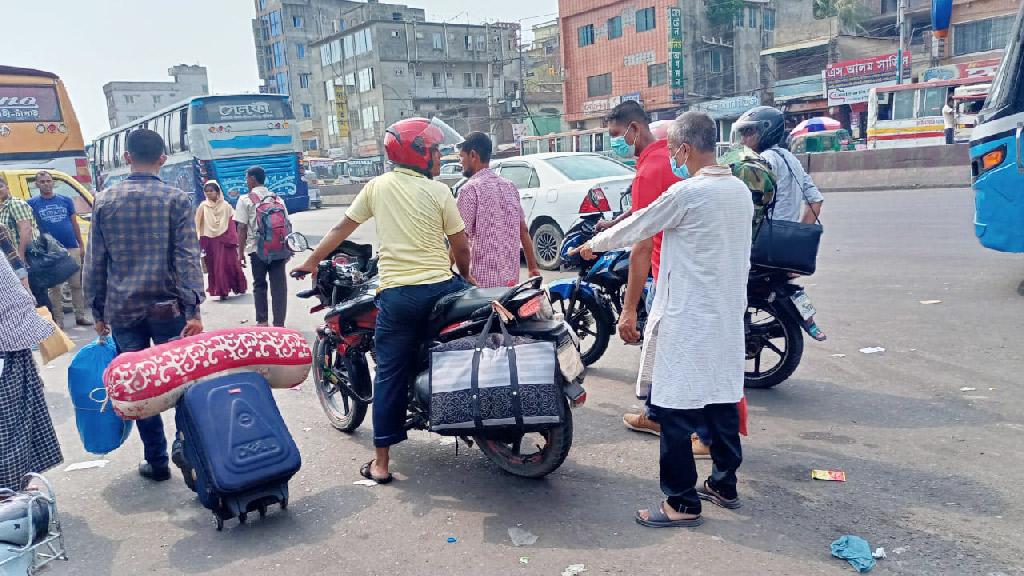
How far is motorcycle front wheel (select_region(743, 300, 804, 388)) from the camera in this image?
4.85m

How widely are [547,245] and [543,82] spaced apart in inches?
2186

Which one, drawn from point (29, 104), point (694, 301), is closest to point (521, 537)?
point (694, 301)

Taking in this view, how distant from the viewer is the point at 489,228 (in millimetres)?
4723

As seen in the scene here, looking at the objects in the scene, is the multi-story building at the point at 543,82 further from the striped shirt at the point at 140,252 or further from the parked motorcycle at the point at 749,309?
the striped shirt at the point at 140,252

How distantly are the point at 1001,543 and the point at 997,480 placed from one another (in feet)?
2.15

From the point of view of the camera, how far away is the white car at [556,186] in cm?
1011

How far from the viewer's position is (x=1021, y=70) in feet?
21.7

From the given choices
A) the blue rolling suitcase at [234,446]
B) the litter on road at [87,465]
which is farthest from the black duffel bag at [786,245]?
the litter on road at [87,465]

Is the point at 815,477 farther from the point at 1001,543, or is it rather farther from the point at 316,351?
the point at 316,351

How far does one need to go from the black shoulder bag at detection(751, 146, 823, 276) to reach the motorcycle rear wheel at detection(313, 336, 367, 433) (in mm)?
2673

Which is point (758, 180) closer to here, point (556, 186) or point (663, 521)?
point (663, 521)

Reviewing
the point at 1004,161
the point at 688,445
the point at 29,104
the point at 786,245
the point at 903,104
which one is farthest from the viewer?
the point at 903,104

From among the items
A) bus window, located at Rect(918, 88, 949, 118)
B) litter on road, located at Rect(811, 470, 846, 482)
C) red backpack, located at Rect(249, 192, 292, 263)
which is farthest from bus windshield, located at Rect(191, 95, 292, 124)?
bus window, located at Rect(918, 88, 949, 118)

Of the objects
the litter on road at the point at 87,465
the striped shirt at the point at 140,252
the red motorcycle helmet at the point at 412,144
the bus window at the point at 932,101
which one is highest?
the bus window at the point at 932,101
